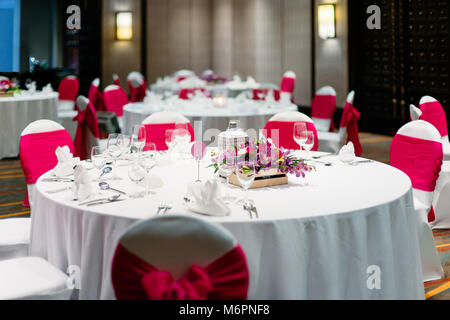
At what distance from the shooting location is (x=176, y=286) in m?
1.63

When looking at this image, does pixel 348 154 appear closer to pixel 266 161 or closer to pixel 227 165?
pixel 266 161

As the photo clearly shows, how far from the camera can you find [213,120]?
5.96 meters

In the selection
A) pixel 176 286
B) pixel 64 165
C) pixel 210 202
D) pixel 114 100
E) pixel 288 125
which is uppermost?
pixel 114 100

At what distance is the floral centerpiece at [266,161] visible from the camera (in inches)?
107

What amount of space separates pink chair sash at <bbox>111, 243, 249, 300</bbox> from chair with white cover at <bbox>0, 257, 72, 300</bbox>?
0.62 meters

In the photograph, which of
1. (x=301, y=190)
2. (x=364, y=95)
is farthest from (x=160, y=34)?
(x=301, y=190)

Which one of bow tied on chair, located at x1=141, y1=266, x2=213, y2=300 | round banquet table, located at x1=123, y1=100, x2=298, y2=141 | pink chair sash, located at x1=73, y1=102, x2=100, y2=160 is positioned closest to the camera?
bow tied on chair, located at x1=141, y1=266, x2=213, y2=300

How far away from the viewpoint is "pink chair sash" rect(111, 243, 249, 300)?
1.64m

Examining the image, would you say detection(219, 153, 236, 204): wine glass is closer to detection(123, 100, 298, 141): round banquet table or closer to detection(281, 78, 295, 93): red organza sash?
detection(123, 100, 298, 141): round banquet table

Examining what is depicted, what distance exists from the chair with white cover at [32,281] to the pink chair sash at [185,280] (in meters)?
0.62

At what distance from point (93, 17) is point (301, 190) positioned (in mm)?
11311

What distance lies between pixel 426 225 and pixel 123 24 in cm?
1083

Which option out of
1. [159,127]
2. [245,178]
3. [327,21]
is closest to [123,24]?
[327,21]

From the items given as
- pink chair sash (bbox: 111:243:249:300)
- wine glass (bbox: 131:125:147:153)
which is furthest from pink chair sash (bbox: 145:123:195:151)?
pink chair sash (bbox: 111:243:249:300)
